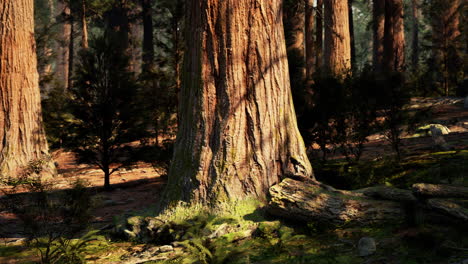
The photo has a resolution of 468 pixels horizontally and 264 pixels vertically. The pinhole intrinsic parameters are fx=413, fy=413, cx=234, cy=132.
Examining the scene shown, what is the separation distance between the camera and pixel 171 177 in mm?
5402

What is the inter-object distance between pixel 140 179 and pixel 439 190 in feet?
24.3

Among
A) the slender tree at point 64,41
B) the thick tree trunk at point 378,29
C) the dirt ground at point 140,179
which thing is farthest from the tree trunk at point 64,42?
the thick tree trunk at point 378,29

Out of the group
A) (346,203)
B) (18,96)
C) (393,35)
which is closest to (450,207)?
(346,203)

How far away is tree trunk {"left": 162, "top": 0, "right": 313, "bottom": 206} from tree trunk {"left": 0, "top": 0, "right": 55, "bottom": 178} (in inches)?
236

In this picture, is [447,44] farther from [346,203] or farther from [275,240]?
[275,240]

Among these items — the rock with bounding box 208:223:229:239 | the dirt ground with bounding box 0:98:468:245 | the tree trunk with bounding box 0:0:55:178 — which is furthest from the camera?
the tree trunk with bounding box 0:0:55:178

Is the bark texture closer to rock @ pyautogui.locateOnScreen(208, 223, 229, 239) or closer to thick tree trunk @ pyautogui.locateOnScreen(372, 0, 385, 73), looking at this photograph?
thick tree trunk @ pyautogui.locateOnScreen(372, 0, 385, 73)

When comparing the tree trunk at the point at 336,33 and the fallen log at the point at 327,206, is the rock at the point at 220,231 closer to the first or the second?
the fallen log at the point at 327,206

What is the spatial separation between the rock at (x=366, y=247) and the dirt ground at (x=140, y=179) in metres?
3.31

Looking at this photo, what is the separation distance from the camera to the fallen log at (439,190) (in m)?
4.31

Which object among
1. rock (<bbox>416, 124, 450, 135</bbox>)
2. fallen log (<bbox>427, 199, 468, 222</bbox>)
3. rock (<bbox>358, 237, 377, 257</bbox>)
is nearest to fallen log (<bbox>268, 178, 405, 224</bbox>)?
fallen log (<bbox>427, 199, 468, 222</bbox>)

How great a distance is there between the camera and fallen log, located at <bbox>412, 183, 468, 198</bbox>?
4309 millimetres

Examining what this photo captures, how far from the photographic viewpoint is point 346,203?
472cm

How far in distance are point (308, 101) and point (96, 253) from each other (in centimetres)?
490
